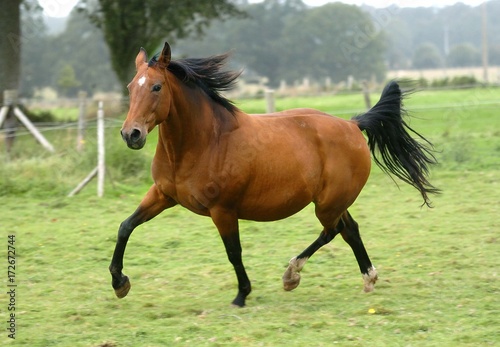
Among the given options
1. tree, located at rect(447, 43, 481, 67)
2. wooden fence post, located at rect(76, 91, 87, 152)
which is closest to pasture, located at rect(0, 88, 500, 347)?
wooden fence post, located at rect(76, 91, 87, 152)

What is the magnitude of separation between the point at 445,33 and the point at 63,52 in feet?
95.9

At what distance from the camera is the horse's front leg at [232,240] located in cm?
513

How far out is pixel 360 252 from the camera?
5816 millimetres

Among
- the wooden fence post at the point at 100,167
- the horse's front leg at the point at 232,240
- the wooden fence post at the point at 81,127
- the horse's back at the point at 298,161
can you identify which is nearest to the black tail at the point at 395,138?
the horse's back at the point at 298,161

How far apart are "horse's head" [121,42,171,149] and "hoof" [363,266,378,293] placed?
6.80ft

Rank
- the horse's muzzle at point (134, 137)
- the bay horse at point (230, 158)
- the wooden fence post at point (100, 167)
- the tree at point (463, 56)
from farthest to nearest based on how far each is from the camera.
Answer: the tree at point (463, 56) → the wooden fence post at point (100, 167) → the bay horse at point (230, 158) → the horse's muzzle at point (134, 137)

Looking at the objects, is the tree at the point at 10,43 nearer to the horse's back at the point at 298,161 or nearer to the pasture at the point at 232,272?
the pasture at the point at 232,272

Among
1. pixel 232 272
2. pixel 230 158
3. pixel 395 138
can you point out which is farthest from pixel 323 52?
pixel 230 158

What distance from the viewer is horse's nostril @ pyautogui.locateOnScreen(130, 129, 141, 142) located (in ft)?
14.8

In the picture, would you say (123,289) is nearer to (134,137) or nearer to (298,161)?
(134,137)

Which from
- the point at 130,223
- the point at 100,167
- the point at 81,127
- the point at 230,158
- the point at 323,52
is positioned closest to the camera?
the point at 230,158

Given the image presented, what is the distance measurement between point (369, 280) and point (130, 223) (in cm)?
193

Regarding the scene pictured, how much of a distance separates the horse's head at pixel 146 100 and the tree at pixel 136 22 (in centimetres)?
1319

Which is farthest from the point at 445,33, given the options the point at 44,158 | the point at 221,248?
the point at 221,248
